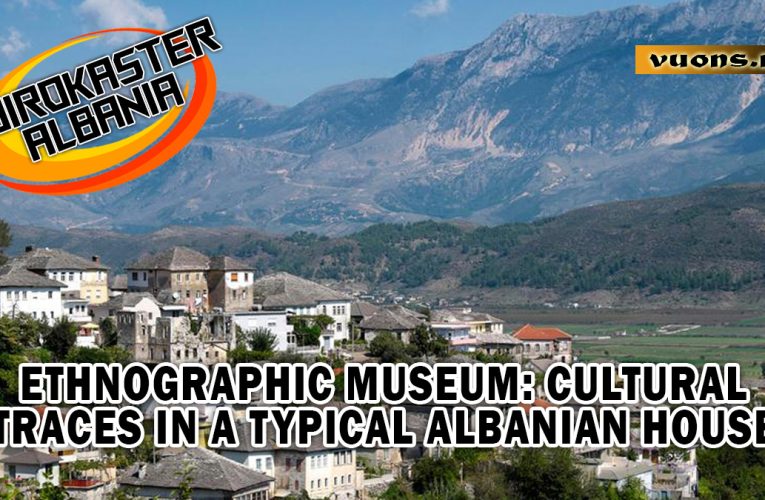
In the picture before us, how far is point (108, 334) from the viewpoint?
209 ft

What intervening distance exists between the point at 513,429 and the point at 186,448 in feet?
35.5

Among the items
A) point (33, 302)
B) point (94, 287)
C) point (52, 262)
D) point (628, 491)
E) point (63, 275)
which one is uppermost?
point (52, 262)

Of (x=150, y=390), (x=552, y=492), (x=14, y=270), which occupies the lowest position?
(x=552, y=492)

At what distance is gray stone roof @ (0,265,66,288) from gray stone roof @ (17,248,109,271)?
2.46m

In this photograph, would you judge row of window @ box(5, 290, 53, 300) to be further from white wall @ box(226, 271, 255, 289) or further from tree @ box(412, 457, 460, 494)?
tree @ box(412, 457, 460, 494)

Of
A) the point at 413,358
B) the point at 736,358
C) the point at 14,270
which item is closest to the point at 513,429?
the point at 413,358

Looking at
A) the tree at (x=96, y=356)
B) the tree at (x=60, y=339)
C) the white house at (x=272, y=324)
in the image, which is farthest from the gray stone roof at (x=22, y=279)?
the white house at (x=272, y=324)

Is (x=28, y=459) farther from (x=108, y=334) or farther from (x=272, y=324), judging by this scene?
(x=272, y=324)

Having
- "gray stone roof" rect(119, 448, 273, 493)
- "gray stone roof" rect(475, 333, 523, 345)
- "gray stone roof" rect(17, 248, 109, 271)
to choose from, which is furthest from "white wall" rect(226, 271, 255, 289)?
"gray stone roof" rect(119, 448, 273, 493)

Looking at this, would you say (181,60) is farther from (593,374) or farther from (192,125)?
(593,374)

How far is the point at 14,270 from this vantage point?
67.1 metres

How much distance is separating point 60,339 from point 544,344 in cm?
3455

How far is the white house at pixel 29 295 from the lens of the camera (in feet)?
212

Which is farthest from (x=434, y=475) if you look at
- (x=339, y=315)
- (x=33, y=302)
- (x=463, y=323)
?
(x=463, y=323)
